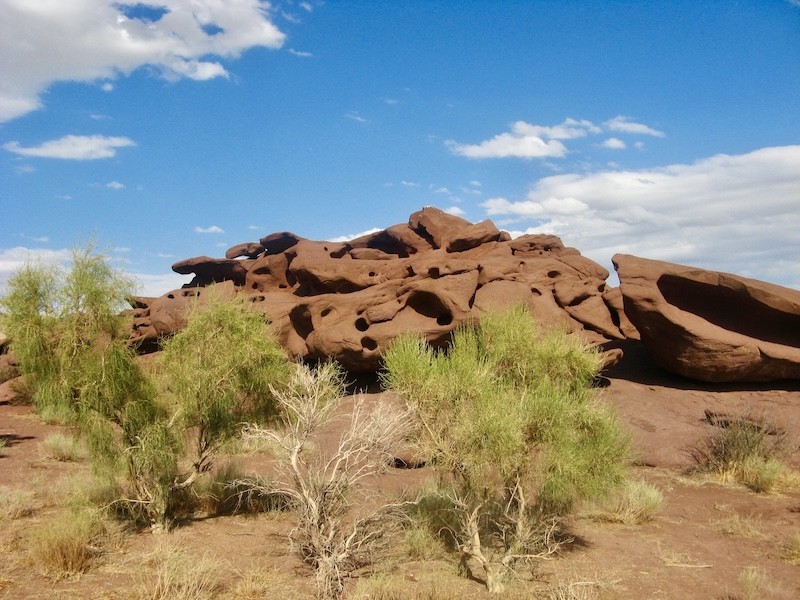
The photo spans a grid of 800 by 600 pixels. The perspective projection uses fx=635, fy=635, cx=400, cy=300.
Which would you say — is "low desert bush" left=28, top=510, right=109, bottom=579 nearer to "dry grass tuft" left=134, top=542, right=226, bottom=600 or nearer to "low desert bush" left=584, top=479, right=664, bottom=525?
"dry grass tuft" left=134, top=542, right=226, bottom=600

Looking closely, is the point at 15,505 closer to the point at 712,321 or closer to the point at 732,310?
the point at 712,321

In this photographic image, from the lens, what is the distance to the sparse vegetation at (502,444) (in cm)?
902

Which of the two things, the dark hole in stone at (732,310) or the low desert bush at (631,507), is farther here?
the dark hole in stone at (732,310)

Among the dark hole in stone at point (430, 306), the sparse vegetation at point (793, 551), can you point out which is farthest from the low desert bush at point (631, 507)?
the dark hole in stone at point (430, 306)

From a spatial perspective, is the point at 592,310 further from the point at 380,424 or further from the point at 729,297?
the point at 380,424

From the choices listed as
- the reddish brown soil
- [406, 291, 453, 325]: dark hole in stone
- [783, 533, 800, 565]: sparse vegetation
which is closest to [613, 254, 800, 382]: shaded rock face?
the reddish brown soil

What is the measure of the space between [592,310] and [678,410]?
4892mm

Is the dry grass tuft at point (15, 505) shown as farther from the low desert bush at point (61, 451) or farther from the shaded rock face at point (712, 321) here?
the shaded rock face at point (712, 321)

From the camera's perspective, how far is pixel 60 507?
1221 cm

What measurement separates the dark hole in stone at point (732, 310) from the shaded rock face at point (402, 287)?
2.97 metres

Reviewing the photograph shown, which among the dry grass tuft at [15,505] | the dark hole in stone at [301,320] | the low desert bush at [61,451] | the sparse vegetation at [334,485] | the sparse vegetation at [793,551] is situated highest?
the dark hole in stone at [301,320]

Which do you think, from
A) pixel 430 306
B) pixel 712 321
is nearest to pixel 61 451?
pixel 430 306

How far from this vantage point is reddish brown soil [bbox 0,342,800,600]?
8.60 meters

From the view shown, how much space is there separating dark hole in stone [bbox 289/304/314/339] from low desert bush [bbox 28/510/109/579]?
499 inches
